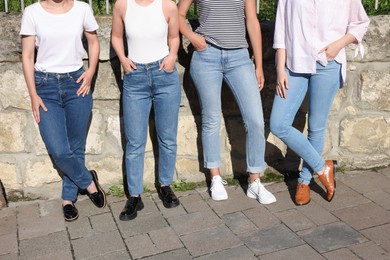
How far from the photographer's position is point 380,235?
10.8 feet

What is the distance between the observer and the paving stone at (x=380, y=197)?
3750mm

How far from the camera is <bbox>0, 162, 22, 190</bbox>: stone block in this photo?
389 cm

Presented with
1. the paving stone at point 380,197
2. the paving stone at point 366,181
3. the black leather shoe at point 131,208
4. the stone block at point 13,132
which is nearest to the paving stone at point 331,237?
the paving stone at point 380,197

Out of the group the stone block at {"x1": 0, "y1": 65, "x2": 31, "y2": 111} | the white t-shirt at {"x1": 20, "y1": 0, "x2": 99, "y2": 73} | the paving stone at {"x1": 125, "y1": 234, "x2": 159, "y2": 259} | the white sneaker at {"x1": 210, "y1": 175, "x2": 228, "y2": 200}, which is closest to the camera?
the paving stone at {"x1": 125, "y1": 234, "x2": 159, "y2": 259}

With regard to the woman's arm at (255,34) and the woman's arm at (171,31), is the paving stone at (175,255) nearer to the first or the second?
the woman's arm at (171,31)

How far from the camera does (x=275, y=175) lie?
431 centimetres

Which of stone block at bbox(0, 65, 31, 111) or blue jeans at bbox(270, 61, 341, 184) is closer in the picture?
blue jeans at bbox(270, 61, 341, 184)

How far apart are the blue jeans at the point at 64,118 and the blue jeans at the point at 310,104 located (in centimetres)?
130

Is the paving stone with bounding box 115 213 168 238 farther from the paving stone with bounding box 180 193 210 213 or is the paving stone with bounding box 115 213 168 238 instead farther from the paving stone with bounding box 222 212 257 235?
the paving stone with bounding box 222 212 257 235

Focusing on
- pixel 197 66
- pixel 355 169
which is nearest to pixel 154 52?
pixel 197 66

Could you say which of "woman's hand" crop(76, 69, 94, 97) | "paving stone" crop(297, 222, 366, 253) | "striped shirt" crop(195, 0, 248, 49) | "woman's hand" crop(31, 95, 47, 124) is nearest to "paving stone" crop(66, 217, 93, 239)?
"woman's hand" crop(31, 95, 47, 124)

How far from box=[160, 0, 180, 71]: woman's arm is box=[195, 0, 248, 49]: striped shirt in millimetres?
194

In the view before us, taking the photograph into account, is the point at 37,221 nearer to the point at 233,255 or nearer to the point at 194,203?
the point at 194,203

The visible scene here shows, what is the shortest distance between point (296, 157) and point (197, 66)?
1275mm
